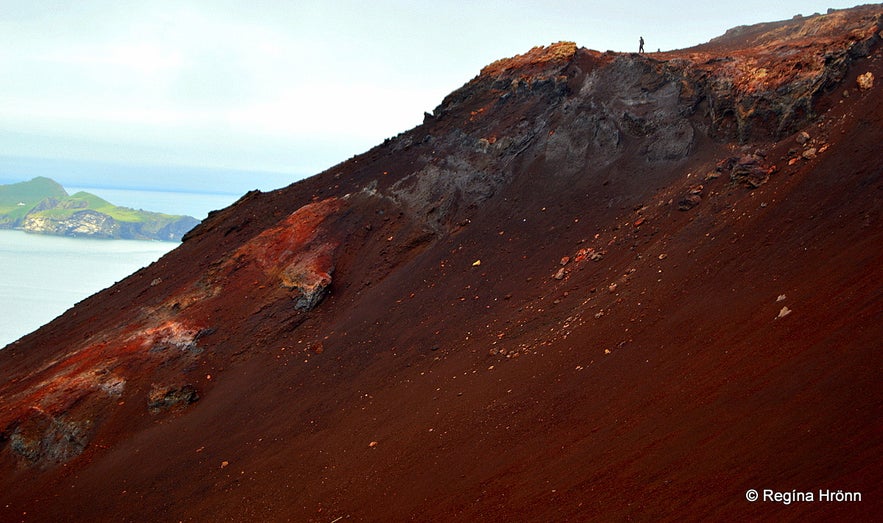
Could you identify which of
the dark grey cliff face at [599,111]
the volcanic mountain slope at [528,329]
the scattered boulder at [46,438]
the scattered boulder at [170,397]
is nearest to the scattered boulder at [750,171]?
the volcanic mountain slope at [528,329]

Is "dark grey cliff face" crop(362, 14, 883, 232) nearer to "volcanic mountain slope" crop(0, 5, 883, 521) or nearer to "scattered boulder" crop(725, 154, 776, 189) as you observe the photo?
"volcanic mountain slope" crop(0, 5, 883, 521)

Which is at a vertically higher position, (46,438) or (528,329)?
(528,329)

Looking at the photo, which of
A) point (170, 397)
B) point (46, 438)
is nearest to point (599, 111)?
point (170, 397)

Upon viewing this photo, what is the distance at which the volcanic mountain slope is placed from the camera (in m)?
9.96

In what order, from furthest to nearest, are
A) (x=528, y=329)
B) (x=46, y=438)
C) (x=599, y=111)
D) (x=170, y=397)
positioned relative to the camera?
(x=599, y=111)
(x=170, y=397)
(x=46, y=438)
(x=528, y=329)

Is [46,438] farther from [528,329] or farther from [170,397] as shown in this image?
[528,329]

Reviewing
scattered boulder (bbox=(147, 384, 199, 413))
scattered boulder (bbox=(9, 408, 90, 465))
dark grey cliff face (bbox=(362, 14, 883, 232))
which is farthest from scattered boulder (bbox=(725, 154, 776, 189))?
scattered boulder (bbox=(9, 408, 90, 465))

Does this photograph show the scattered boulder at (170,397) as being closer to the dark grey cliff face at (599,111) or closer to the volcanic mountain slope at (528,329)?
the volcanic mountain slope at (528,329)

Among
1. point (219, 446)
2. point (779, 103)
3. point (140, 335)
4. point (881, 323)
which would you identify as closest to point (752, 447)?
point (881, 323)

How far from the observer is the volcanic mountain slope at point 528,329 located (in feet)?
32.7

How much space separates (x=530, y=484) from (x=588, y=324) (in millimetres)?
5524

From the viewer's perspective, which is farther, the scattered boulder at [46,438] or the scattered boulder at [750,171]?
the scattered boulder at [46,438]

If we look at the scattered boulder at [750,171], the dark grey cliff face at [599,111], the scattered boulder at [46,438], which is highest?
the dark grey cliff face at [599,111]

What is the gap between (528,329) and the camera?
16.3m
